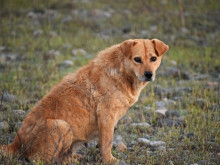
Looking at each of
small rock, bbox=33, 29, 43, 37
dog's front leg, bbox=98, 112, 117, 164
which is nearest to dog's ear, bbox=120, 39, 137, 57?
dog's front leg, bbox=98, 112, 117, 164

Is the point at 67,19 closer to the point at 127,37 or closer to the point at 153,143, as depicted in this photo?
the point at 127,37

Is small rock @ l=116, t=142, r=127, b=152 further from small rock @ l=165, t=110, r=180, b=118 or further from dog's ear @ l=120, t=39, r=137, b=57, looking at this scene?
small rock @ l=165, t=110, r=180, b=118

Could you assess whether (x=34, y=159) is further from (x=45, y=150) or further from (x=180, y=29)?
(x=180, y=29)

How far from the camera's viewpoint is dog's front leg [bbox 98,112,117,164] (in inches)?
232

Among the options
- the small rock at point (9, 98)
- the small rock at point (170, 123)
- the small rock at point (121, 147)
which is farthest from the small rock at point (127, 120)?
the small rock at point (9, 98)

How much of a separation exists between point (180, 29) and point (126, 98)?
9474 millimetres

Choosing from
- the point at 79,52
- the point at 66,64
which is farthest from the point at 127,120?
the point at 79,52

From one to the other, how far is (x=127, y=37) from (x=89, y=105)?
22.7ft

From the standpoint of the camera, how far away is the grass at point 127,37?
6793 mm

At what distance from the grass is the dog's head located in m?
1.37

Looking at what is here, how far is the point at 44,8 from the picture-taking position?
53.1 ft

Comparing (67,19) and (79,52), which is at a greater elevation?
(67,19)

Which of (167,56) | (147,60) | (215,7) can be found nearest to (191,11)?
(215,7)

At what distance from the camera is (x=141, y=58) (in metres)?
6.23
